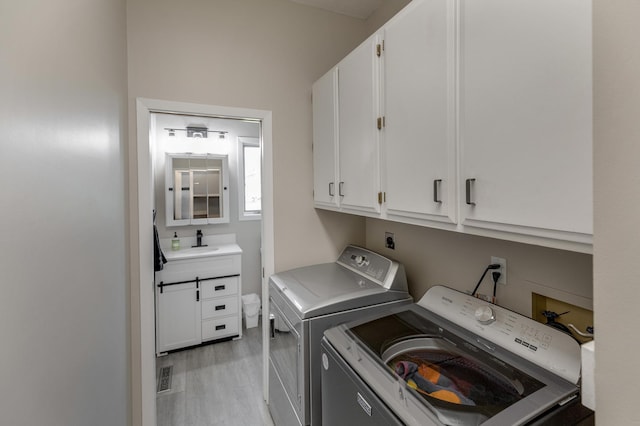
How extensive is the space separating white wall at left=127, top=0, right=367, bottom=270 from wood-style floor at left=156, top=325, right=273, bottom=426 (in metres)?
1.11

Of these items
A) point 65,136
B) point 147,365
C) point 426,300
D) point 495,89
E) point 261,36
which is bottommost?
point 147,365

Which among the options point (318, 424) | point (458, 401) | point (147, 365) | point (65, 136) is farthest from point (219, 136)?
point (458, 401)

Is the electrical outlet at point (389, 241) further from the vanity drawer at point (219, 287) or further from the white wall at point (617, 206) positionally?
the vanity drawer at point (219, 287)

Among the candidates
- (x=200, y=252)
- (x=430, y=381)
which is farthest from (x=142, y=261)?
(x=430, y=381)

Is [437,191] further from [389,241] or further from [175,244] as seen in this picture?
[175,244]

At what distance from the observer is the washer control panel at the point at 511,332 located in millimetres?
918

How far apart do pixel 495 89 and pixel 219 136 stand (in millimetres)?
3185

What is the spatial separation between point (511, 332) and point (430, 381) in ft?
1.16

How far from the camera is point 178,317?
115 inches

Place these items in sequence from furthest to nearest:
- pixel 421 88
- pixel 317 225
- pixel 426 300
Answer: pixel 317 225 → pixel 426 300 → pixel 421 88

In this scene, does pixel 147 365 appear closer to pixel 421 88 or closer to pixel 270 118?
pixel 270 118

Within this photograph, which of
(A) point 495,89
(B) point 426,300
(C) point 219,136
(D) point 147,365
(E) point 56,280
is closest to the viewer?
(E) point 56,280

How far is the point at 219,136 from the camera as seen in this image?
11.5 feet

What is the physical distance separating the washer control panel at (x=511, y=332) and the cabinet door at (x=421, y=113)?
438mm
